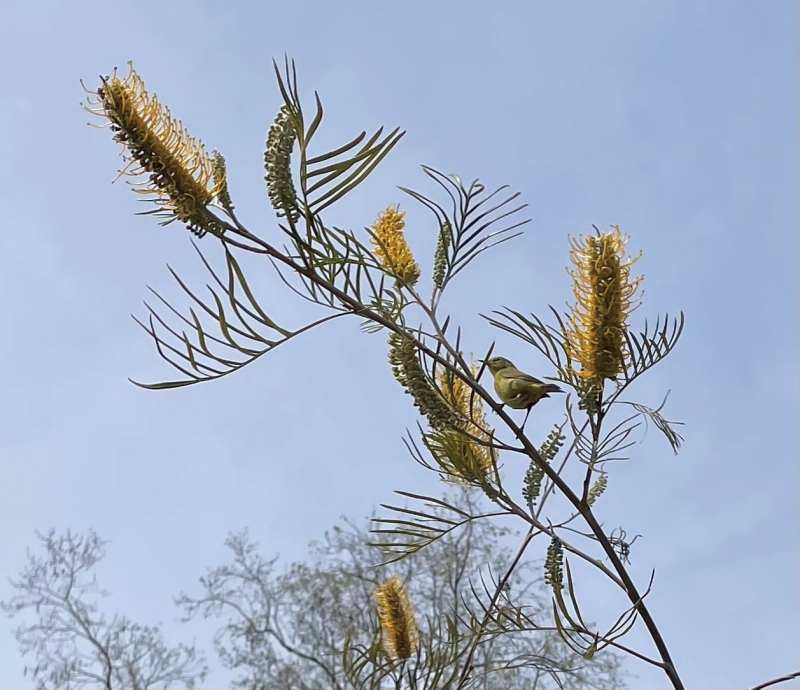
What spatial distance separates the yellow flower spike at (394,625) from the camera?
591 mm

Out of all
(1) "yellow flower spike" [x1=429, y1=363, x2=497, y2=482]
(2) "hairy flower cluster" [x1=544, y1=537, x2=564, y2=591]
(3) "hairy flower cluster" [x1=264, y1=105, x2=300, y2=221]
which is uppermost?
(3) "hairy flower cluster" [x1=264, y1=105, x2=300, y2=221]

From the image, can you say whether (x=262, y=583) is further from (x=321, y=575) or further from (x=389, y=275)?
(x=389, y=275)

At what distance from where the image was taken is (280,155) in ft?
1.33

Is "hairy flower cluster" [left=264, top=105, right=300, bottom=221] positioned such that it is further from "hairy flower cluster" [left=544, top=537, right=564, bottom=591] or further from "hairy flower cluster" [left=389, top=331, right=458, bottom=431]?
"hairy flower cluster" [left=544, top=537, right=564, bottom=591]

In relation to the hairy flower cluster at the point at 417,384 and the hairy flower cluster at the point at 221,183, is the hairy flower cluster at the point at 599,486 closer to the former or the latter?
the hairy flower cluster at the point at 417,384

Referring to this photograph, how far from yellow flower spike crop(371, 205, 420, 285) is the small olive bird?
83 millimetres

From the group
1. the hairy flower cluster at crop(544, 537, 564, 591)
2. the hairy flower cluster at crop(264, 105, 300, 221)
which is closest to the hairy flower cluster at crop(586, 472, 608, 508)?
the hairy flower cluster at crop(544, 537, 564, 591)

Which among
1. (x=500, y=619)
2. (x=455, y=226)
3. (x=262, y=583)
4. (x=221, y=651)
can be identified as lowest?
(x=500, y=619)

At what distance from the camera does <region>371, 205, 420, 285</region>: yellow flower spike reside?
1.72 feet

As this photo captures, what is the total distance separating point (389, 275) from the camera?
1.71 feet

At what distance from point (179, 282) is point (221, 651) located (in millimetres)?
5510

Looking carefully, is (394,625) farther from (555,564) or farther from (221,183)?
(221,183)

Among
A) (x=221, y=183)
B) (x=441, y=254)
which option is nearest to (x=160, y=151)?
(x=221, y=183)

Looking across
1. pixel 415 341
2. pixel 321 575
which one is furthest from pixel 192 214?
pixel 321 575
